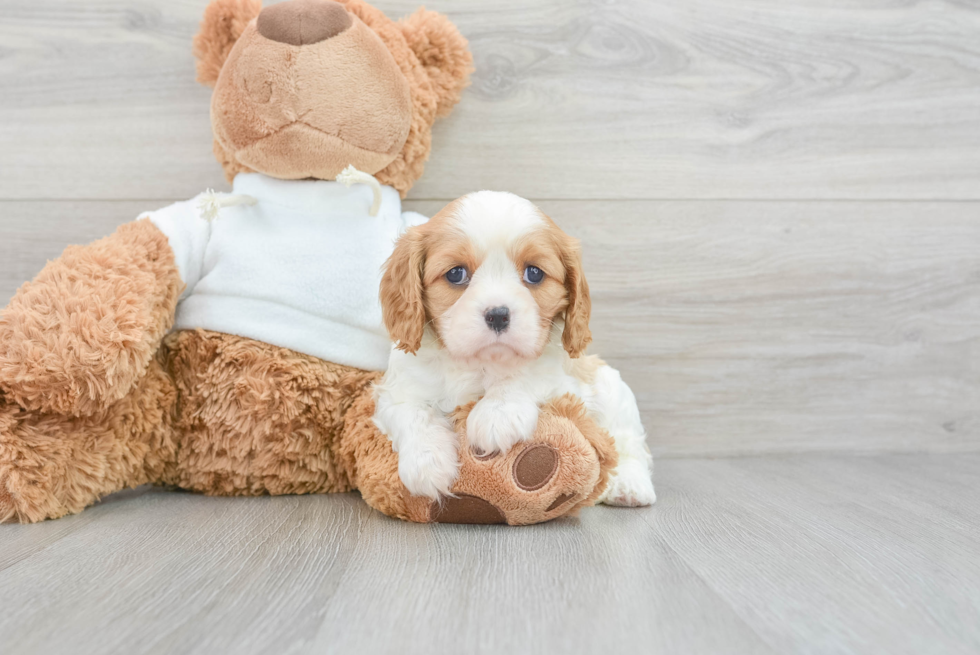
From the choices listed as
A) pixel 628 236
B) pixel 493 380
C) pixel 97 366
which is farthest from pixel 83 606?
pixel 628 236

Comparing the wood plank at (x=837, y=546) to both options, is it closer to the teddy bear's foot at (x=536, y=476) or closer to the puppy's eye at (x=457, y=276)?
the teddy bear's foot at (x=536, y=476)

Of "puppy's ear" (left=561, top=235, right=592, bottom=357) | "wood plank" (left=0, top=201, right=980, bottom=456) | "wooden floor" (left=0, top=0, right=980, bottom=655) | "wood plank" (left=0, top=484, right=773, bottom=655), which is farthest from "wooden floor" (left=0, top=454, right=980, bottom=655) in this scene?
"wood plank" (left=0, top=201, right=980, bottom=456)

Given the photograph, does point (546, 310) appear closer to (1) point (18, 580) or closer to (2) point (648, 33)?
(1) point (18, 580)

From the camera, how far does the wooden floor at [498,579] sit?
68 centimetres

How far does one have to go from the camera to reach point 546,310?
3.48ft

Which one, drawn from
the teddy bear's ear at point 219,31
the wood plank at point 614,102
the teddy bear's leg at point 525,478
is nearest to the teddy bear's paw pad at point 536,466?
the teddy bear's leg at point 525,478

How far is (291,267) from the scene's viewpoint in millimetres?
1265

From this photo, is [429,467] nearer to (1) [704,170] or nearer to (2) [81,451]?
(2) [81,451]

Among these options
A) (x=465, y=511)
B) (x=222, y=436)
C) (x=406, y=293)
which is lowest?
(x=222, y=436)

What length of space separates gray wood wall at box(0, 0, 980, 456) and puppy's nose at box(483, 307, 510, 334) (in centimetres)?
64

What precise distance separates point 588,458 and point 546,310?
0.72 feet

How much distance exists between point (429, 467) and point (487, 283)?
269 mm

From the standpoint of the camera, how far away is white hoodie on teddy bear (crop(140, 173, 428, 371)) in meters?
1.26

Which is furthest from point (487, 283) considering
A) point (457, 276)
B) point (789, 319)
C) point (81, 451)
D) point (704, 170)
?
point (789, 319)
